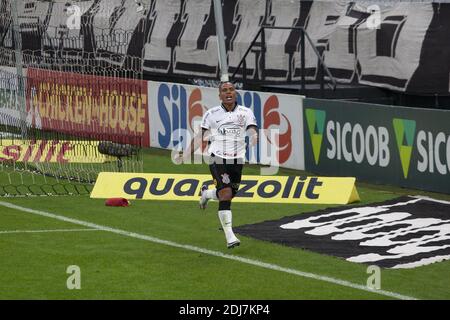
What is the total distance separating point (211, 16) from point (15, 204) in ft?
39.6

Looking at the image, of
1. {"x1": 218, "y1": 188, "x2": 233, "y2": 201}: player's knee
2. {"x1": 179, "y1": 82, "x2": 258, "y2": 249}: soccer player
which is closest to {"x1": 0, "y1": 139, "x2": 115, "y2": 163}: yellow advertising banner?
{"x1": 179, "y1": 82, "x2": 258, "y2": 249}: soccer player

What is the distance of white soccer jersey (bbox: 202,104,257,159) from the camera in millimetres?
17078

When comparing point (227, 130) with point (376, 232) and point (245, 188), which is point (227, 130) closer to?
point (376, 232)

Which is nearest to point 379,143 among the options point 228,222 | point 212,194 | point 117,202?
point 117,202

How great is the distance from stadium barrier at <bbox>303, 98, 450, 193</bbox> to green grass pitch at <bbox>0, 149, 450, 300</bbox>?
1567mm

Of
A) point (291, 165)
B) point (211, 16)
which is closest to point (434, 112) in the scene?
point (291, 165)

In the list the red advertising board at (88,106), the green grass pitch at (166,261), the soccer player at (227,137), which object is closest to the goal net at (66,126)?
the red advertising board at (88,106)

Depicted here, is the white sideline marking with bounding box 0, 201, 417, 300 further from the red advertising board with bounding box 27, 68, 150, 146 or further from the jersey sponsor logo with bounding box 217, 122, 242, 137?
the red advertising board with bounding box 27, 68, 150, 146

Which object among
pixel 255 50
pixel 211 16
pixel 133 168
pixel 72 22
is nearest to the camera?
pixel 133 168

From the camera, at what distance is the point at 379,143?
894 inches

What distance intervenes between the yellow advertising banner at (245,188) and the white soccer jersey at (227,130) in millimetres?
3878
